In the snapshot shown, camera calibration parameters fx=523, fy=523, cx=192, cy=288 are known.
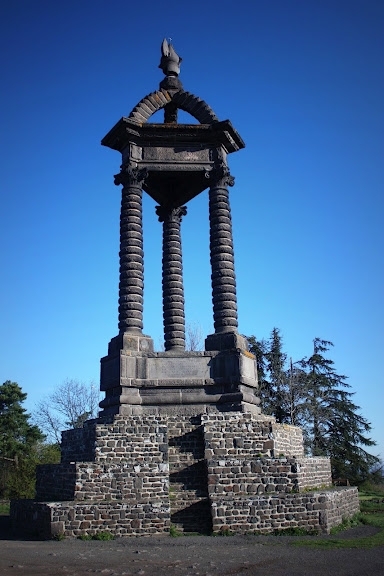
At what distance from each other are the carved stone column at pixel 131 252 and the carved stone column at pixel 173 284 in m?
2.05

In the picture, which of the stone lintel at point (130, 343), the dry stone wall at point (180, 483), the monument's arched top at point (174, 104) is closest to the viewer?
the dry stone wall at point (180, 483)

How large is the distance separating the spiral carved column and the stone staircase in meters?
3.42

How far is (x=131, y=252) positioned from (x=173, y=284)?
241cm

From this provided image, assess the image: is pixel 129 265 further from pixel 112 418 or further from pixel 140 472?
pixel 140 472

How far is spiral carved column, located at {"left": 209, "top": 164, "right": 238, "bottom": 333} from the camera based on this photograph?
15.2 m

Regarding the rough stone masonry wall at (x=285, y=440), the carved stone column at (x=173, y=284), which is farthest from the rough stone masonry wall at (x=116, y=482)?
the carved stone column at (x=173, y=284)

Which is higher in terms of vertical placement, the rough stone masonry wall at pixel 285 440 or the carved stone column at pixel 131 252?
the carved stone column at pixel 131 252

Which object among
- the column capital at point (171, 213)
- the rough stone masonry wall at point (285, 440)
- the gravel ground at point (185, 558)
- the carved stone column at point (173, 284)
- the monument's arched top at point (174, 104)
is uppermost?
the monument's arched top at point (174, 104)

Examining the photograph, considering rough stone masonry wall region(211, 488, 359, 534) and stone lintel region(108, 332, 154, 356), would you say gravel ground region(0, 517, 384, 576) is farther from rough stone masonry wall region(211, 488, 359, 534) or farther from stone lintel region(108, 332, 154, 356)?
stone lintel region(108, 332, 154, 356)

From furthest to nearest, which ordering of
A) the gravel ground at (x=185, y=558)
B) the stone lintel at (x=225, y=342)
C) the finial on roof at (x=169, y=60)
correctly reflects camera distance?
1. the finial on roof at (x=169, y=60)
2. the stone lintel at (x=225, y=342)
3. the gravel ground at (x=185, y=558)

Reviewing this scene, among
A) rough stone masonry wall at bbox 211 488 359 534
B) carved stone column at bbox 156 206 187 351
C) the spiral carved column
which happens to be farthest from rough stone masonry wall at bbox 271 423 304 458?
carved stone column at bbox 156 206 187 351

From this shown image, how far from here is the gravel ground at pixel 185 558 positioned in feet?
24.4

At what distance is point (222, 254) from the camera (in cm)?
1573

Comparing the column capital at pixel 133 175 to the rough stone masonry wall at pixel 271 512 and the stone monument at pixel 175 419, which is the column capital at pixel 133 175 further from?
the rough stone masonry wall at pixel 271 512
